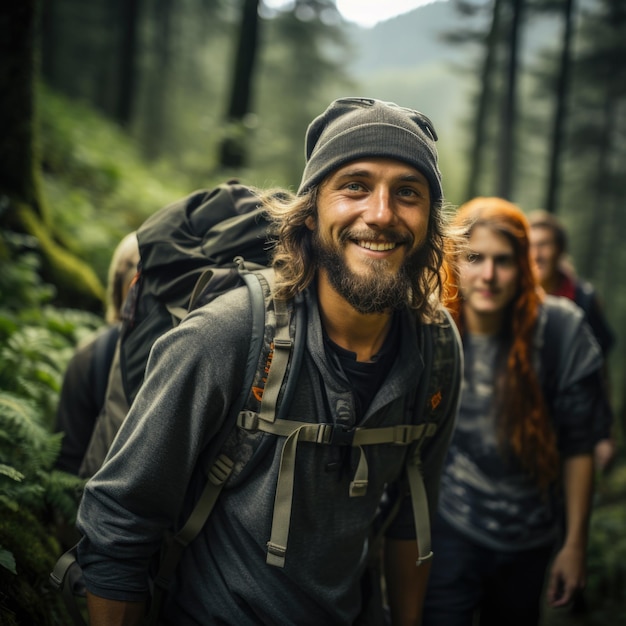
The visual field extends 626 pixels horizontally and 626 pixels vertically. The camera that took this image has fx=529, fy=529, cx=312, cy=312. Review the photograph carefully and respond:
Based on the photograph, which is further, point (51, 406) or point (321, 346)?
point (51, 406)

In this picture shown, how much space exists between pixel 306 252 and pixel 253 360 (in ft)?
1.99

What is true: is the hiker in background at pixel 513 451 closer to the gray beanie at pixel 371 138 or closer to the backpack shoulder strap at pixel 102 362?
the gray beanie at pixel 371 138

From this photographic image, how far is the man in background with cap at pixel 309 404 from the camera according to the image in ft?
6.32

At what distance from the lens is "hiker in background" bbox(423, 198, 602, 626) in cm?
332

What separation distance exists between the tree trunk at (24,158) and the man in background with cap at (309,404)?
364cm

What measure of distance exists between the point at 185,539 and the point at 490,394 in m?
2.18

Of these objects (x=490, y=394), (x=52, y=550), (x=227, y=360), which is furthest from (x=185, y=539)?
(x=490, y=394)

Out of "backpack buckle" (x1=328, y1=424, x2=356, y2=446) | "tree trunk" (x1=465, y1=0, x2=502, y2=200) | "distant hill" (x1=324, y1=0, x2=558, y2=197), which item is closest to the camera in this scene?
"backpack buckle" (x1=328, y1=424, x2=356, y2=446)

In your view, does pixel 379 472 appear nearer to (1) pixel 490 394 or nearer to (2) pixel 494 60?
(1) pixel 490 394

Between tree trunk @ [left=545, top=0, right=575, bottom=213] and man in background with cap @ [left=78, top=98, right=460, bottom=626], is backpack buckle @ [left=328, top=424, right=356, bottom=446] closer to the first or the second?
man in background with cap @ [left=78, top=98, right=460, bottom=626]

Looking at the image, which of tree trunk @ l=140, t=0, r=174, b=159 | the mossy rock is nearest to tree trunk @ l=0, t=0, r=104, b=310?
the mossy rock

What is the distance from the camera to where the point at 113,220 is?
7660mm

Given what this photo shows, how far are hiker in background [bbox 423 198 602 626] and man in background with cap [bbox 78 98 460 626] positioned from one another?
1.17 metres

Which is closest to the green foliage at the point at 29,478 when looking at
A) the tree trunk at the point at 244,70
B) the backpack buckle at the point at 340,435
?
the backpack buckle at the point at 340,435
